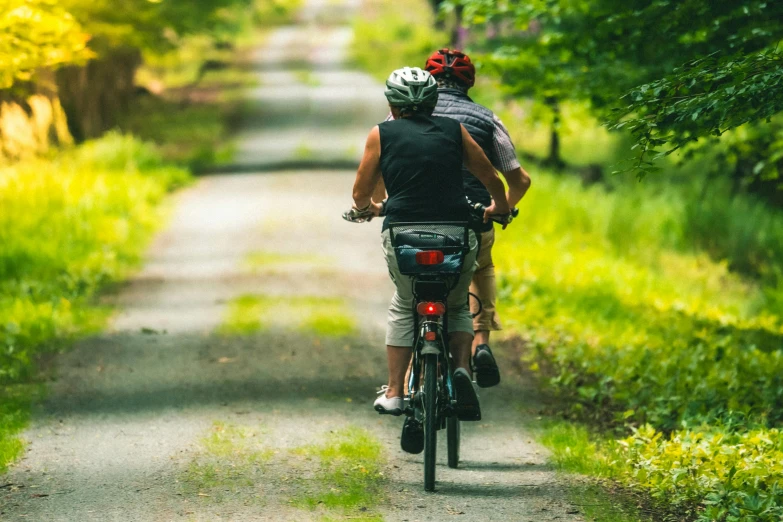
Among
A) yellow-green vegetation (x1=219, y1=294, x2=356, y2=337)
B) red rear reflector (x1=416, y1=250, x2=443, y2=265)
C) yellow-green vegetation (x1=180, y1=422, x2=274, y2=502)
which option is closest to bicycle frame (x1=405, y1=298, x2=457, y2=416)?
red rear reflector (x1=416, y1=250, x2=443, y2=265)

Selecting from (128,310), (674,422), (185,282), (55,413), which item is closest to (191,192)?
(185,282)

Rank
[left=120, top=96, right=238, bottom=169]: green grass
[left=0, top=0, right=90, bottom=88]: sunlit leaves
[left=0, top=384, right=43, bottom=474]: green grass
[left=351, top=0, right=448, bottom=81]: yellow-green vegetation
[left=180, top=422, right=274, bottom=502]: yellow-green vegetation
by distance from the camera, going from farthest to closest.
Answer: [left=351, top=0, right=448, bottom=81]: yellow-green vegetation
[left=120, top=96, right=238, bottom=169]: green grass
[left=0, top=0, right=90, bottom=88]: sunlit leaves
[left=0, top=384, right=43, bottom=474]: green grass
[left=180, top=422, right=274, bottom=502]: yellow-green vegetation

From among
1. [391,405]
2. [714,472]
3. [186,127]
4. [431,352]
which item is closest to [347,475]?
[391,405]

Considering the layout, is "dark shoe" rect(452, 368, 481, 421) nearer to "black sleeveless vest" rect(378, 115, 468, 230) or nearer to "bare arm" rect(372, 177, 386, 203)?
"black sleeveless vest" rect(378, 115, 468, 230)

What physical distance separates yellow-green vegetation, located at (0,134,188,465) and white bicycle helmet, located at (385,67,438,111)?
326 cm

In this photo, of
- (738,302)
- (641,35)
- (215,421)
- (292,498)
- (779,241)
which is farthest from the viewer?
(779,241)

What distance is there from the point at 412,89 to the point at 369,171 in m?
0.51

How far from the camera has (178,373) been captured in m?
8.11

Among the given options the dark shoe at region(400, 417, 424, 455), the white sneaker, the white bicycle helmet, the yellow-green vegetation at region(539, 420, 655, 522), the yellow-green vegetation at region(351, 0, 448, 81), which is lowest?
the yellow-green vegetation at region(539, 420, 655, 522)

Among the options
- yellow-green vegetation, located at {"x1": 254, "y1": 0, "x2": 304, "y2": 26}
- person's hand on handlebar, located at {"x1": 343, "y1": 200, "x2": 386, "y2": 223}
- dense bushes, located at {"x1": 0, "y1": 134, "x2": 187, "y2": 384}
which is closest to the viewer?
person's hand on handlebar, located at {"x1": 343, "y1": 200, "x2": 386, "y2": 223}

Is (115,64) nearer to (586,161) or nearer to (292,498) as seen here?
(586,161)

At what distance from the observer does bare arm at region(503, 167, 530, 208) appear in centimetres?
592

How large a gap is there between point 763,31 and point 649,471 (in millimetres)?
3336

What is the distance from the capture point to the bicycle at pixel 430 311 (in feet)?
17.6
